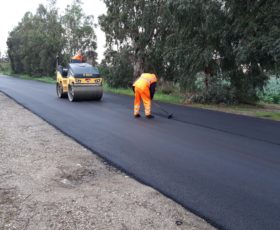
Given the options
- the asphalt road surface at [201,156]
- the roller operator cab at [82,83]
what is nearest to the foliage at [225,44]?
the asphalt road surface at [201,156]

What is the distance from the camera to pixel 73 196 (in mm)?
4539

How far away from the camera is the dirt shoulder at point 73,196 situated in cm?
379

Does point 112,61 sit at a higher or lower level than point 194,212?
higher

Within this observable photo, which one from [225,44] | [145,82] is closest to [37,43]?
[225,44]

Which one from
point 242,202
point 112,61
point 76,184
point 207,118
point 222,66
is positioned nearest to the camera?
point 242,202

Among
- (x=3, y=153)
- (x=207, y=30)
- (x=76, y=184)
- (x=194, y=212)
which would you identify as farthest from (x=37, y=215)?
(x=207, y=30)

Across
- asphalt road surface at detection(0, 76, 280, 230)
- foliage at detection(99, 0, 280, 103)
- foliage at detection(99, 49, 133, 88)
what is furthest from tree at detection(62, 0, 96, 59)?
asphalt road surface at detection(0, 76, 280, 230)

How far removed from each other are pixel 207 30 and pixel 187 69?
7.10 feet

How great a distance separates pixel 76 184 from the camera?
5043mm

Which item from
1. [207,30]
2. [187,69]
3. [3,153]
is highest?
[207,30]

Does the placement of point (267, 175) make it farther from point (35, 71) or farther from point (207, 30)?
point (35, 71)

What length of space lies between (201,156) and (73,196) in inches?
108

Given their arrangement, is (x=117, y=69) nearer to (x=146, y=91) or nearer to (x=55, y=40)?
(x=146, y=91)

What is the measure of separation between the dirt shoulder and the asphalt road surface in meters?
0.30
